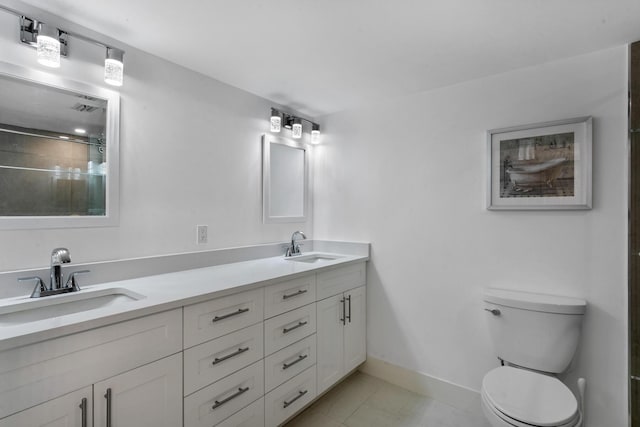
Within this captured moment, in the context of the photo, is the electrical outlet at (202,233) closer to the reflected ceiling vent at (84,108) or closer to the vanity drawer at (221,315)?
the vanity drawer at (221,315)

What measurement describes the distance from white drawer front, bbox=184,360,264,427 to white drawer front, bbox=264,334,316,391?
0.06 metres

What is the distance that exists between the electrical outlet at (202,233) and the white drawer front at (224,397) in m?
0.83

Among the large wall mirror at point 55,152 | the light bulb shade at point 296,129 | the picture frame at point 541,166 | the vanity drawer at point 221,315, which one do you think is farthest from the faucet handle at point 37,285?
the picture frame at point 541,166

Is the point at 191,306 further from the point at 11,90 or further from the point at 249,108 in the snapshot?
the point at 249,108

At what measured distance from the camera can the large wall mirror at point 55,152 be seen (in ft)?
4.37

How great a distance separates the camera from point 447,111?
2.19m

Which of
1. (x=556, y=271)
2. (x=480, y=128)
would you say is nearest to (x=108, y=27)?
(x=480, y=128)

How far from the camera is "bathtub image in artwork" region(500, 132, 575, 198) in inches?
69.9

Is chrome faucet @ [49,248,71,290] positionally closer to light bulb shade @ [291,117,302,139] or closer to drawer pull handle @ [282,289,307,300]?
drawer pull handle @ [282,289,307,300]

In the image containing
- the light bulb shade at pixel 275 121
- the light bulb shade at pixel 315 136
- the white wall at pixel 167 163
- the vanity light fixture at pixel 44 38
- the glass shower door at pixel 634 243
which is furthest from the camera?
the light bulb shade at pixel 315 136

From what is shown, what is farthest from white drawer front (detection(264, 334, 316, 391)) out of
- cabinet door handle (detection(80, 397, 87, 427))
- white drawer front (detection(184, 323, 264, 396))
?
cabinet door handle (detection(80, 397, 87, 427))

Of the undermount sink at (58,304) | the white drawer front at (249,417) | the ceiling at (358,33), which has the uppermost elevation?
the ceiling at (358,33)

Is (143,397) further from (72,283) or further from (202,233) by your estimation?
(202,233)

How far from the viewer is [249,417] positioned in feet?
5.09
